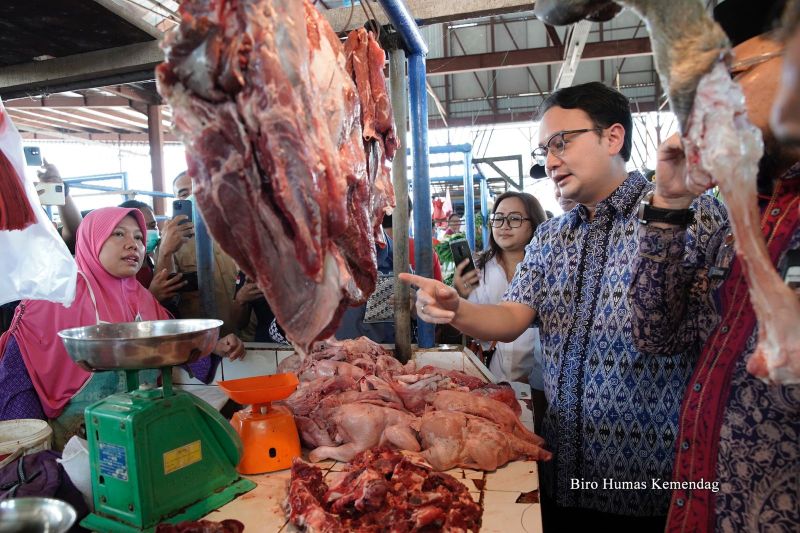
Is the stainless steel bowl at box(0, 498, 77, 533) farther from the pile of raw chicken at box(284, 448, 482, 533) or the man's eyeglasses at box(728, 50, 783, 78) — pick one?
the man's eyeglasses at box(728, 50, 783, 78)

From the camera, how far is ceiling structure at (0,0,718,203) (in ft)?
10.6

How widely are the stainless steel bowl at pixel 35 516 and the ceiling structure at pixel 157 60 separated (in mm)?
1438

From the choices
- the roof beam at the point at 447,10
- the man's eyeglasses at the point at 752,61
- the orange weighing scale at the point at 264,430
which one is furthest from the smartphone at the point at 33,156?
the man's eyeglasses at the point at 752,61

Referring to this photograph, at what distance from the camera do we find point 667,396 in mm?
2318

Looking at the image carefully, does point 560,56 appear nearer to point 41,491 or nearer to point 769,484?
point 769,484

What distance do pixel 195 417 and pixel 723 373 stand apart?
6.28 feet

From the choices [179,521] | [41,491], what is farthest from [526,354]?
[41,491]

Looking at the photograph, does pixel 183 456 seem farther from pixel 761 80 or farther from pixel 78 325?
pixel 761 80

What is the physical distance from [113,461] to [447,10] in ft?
9.79

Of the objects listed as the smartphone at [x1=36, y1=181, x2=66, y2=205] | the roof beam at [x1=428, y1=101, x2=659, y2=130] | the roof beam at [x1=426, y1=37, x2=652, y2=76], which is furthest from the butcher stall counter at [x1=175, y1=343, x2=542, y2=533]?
the roof beam at [x1=428, y1=101, x2=659, y2=130]

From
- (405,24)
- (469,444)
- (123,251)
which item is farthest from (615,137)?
(123,251)

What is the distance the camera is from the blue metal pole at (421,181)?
3555mm

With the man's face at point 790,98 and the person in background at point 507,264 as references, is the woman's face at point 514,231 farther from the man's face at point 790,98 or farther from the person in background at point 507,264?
the man's face at point 790,98

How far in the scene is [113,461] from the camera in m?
1.96
